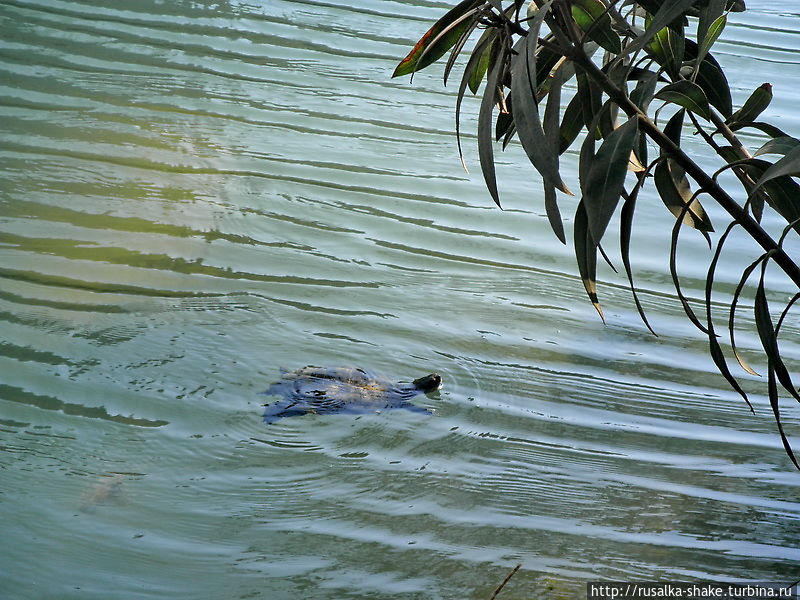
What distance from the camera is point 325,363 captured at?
2525 mm

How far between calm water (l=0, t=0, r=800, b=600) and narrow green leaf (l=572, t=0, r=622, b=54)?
100 cm

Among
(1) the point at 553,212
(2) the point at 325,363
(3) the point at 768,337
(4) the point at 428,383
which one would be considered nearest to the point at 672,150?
(1) the point at 553,212

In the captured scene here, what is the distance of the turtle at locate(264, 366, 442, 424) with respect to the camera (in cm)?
233

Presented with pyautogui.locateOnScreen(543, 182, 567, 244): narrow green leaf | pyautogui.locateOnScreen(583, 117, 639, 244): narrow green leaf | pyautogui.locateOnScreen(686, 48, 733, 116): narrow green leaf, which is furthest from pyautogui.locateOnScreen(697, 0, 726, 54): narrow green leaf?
pyautogui.locateOnScreen(543, 182, 567, 244): narrow green leaf

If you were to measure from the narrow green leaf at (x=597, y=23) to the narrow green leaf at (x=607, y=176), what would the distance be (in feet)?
0.58

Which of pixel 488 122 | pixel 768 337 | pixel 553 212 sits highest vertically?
pixel 488 122

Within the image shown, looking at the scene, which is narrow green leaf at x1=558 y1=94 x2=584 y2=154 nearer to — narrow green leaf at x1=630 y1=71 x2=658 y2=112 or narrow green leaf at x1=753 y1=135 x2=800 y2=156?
narrow green leaf at x1=630 y1=71 x2=658 y2=112

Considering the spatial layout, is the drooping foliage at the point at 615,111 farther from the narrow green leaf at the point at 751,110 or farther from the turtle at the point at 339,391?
the turtle at the point at 339,391

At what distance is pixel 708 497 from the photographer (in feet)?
6.96

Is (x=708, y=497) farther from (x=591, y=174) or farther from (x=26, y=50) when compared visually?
(x=26, y=50)

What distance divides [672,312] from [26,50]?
351 cm

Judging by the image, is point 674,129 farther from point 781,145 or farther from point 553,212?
point 553,212

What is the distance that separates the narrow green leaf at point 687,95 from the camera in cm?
144

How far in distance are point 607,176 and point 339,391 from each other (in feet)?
4.02
